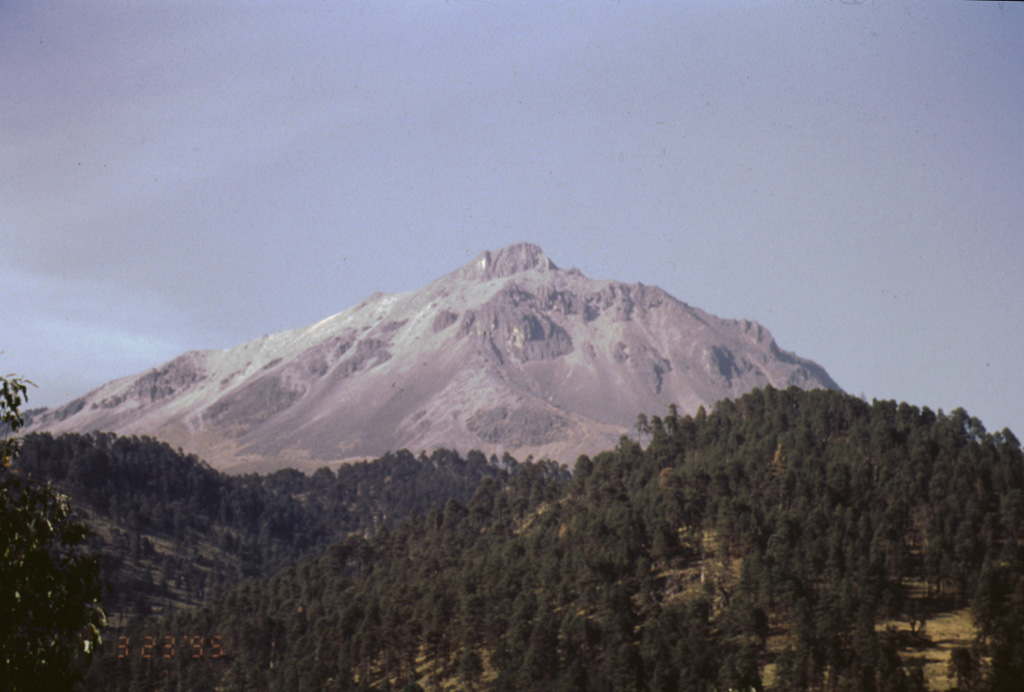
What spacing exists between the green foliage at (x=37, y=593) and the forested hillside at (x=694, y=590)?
279ft

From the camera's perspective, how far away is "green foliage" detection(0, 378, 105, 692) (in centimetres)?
2038

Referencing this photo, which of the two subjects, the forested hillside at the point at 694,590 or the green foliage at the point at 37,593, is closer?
the green foliage at the point at 37,593

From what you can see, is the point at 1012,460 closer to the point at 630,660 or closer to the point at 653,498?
the point at 653,498

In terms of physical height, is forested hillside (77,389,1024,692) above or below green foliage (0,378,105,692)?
below

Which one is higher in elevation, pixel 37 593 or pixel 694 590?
pixel 37 593

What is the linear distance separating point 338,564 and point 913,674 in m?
115

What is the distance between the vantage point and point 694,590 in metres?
128

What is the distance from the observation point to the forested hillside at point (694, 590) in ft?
336

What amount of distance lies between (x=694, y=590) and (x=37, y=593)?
11585 cm

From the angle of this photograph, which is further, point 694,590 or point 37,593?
point 694,590

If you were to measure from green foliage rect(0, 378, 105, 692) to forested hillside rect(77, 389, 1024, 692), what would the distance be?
3349 inches

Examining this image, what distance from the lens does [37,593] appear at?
20.8 meters

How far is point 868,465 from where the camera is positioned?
156 metres

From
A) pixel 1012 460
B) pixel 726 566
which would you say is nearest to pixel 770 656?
pixel 726 566
